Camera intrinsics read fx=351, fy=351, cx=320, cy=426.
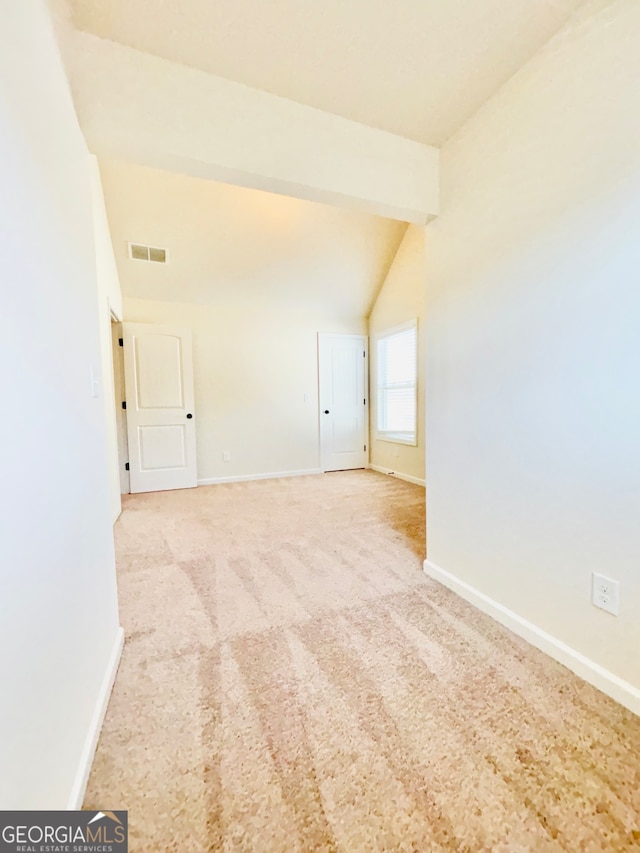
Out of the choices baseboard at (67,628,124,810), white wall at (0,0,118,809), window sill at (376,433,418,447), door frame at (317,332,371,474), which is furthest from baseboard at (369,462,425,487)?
white wall at (0,0,118,809)

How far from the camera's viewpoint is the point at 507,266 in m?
1.54

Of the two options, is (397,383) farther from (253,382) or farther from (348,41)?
(348,41)

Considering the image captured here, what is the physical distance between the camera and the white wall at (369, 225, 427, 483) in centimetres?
411

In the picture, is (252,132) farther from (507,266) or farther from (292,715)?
(292,715)

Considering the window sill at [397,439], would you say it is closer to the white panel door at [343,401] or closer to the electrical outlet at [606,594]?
the white panel door at [343,401]

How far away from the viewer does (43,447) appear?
807 mm

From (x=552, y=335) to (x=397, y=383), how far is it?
3434 mm

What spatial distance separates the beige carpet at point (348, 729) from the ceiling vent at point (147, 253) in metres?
3.19

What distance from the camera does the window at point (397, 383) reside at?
4.46 meters

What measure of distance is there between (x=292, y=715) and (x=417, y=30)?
8.06 feet

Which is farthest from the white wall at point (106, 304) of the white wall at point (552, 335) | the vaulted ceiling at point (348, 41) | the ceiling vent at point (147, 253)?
the white wall at point (552, 335)

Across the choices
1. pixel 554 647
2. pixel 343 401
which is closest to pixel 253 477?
pixel 343 401

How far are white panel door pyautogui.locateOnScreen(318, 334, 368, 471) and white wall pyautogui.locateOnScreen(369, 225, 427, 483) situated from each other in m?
0.23

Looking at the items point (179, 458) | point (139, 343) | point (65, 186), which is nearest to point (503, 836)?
point (65, 186)
